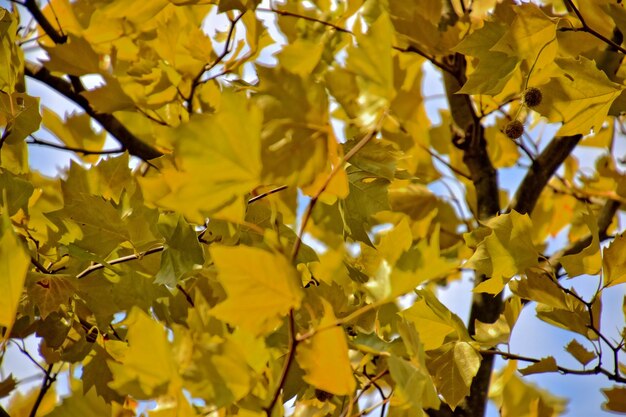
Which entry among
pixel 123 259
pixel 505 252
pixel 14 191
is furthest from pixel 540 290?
pixel 14 191

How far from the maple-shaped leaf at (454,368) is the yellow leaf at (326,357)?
27cm

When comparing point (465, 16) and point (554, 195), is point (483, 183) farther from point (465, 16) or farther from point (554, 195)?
point (554, 195)

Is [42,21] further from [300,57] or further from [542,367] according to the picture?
[542,367]

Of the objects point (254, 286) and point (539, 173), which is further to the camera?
point (539, 173)

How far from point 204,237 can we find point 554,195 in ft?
3.70

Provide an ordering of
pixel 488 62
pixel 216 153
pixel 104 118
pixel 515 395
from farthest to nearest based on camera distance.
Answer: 1. pixel 104 118
2. pixel 515 395
3. pixel 488 62
4. pixel 216 153

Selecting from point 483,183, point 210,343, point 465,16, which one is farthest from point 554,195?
point 210,343

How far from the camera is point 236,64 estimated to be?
1.17 metres

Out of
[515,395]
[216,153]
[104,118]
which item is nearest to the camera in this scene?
[216,153]

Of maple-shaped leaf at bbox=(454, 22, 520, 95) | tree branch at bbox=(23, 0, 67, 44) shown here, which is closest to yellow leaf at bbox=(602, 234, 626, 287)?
maple-shaped leaf at bbox=(454, 22, 520, 95)

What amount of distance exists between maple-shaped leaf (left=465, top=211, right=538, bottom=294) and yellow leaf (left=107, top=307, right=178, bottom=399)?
0.38 m

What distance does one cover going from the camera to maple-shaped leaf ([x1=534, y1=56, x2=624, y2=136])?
2.58ft

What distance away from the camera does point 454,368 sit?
788 millimetres

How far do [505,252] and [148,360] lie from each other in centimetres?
43
